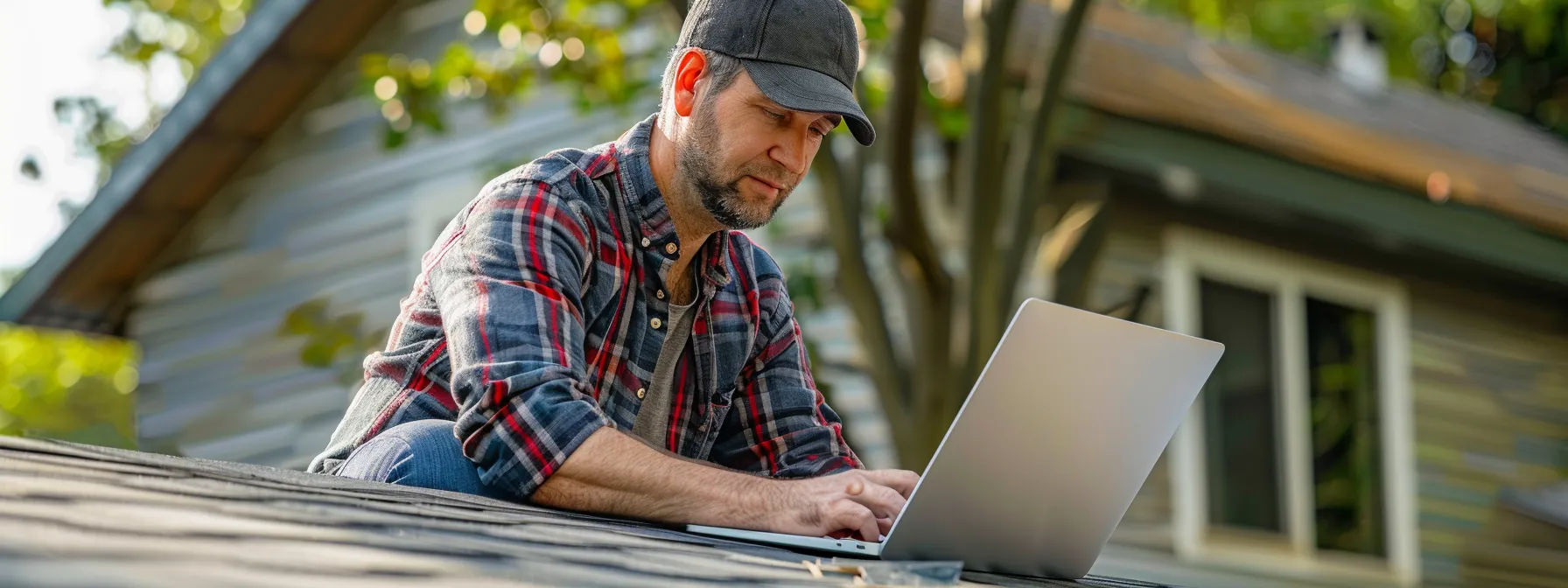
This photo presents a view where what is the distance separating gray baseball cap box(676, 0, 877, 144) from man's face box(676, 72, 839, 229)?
0.15 feet

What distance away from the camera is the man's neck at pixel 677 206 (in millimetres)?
3012

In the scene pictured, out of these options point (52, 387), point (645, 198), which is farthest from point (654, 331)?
point (52, 387)

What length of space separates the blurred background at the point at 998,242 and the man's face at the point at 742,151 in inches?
110

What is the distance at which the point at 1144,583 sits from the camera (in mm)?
3371

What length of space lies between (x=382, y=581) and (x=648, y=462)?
111cm

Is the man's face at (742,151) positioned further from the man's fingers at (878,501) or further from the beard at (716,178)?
the man's fingers at (878,501)

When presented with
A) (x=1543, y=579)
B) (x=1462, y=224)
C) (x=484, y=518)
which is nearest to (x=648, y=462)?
(x=484, y=518)

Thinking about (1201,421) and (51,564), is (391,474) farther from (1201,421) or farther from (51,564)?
(1201,421)

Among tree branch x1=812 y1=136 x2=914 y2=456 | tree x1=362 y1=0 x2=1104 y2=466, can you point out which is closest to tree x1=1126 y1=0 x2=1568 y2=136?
tree x1=362 y1=0 x2=1104 y2=466

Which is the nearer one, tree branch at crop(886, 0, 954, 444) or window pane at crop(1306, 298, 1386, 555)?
tree branch at crop(886, 0, 954, 444)

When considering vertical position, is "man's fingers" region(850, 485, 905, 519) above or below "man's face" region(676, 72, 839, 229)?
below

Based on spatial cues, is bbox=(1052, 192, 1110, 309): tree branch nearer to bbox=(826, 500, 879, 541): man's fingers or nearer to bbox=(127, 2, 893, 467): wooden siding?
bbox=(127, 2, 893, 467): wooden siding

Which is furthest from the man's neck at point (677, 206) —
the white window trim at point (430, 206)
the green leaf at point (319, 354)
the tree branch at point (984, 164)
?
the white window trim at point (430, 206)

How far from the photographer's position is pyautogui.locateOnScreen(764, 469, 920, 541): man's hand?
2.51 meters
